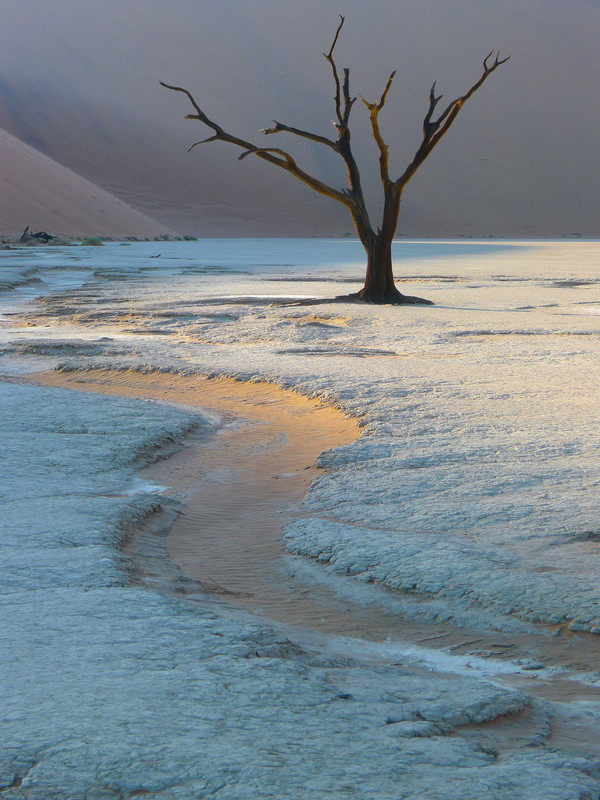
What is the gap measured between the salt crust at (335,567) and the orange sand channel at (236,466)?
151 millimetres

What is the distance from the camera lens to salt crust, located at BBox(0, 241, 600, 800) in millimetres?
1621

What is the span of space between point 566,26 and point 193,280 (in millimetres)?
71219

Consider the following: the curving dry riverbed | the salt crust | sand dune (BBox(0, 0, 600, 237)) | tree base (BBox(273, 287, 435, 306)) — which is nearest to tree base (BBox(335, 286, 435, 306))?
tree base (BBox(273, 287, 435, 306))

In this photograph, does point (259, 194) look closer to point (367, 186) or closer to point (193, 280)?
point (367, 186)

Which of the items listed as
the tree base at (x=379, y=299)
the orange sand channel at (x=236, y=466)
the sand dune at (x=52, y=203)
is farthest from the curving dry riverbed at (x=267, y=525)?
the sand dune at (x=52, y=203)

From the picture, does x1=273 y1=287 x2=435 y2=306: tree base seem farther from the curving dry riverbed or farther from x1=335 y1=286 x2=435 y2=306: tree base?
the curving dry riverbed

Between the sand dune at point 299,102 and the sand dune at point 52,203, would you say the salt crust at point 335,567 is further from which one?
the sand dune at point 299,102

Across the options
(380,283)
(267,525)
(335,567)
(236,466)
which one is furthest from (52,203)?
(335,567)

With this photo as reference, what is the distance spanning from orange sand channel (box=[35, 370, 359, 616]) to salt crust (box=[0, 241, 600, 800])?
151 millimetres

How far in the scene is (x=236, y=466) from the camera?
4.17 meters

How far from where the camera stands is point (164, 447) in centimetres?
437

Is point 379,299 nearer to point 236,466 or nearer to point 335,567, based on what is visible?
point 236,466

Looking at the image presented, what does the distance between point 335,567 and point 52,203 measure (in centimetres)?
3544

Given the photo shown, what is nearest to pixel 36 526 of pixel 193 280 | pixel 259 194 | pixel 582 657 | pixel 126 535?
pixel 126 535
